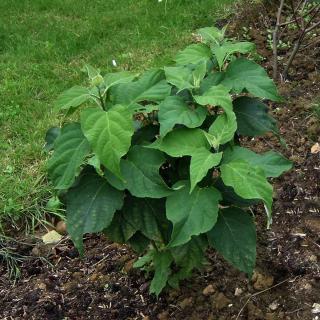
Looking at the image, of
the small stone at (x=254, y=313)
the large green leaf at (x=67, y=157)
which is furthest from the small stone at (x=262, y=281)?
the large green leaf at (x=67, y=157)

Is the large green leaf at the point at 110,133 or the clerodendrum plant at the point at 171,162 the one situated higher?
the large green leaf at the point at 110,133

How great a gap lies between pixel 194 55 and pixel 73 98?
547mm

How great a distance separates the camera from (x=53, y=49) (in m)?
5.71

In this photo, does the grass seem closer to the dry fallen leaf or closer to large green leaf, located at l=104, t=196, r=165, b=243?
large green leaf, located at l=104, t=196, r=165, b=243

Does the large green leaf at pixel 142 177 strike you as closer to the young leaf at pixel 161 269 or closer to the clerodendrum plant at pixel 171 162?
the clerodendrum plant at pixel 171 162

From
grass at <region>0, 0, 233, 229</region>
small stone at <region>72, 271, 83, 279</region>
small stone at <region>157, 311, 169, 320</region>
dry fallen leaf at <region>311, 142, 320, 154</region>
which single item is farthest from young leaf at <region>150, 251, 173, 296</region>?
dry fallen leaf at <region>311, 142, 320, 154</region>

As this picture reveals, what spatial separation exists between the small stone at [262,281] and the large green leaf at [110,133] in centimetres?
95

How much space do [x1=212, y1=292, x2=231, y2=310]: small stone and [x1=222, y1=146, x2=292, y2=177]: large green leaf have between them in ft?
2.27

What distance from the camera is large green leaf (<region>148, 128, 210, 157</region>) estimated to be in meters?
2.29

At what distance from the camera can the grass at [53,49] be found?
4199 mm

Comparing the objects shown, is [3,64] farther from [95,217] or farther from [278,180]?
[95,217]

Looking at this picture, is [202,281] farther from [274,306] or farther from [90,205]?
[90,205]

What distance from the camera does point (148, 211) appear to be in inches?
95.3

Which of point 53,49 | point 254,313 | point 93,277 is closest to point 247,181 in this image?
point 254,313
